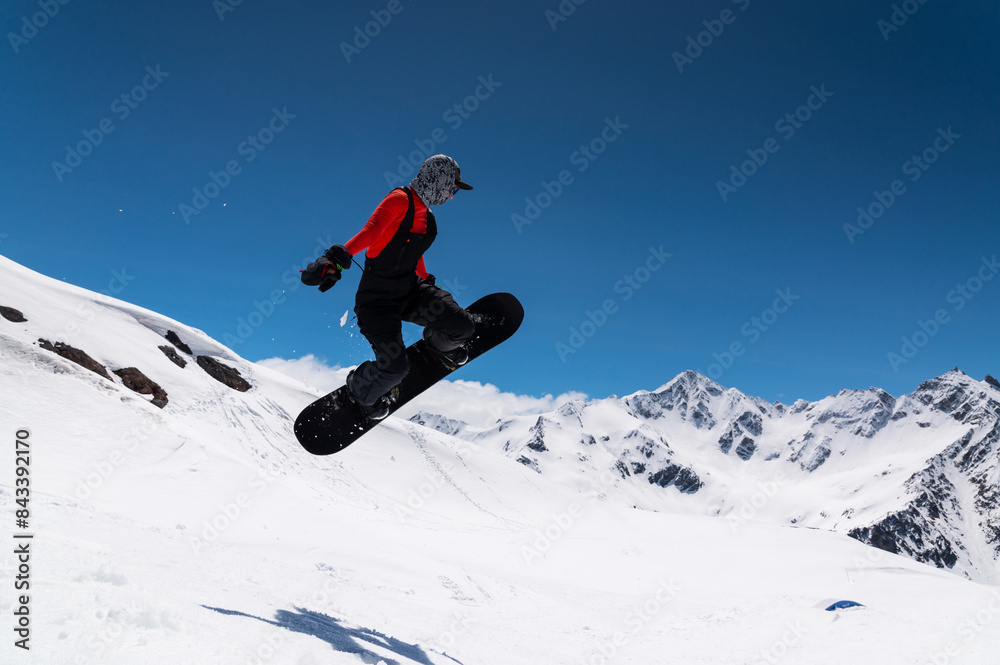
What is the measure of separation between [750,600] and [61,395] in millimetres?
24501

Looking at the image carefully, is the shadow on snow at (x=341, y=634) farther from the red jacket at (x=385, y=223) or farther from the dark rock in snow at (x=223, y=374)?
the dark rock in snow at (x=223, y=374)

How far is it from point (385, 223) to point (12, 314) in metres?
23.6

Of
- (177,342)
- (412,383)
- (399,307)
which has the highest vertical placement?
(399,307)

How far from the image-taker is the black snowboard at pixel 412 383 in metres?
7.21

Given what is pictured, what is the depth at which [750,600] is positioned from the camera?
1966 cm

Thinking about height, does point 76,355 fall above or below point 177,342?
below

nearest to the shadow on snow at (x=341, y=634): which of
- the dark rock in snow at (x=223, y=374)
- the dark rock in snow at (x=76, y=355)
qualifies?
the dark rock in snow at (x=76, y=355)

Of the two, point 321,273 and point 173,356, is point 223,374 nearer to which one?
point 173,356

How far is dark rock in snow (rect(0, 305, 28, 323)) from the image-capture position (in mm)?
20484

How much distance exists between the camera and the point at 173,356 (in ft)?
102


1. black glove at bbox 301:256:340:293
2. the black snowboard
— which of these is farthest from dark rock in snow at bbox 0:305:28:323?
black glove at bbox 301:256:340:293

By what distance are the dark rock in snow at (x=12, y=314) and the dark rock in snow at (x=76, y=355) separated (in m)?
1.25

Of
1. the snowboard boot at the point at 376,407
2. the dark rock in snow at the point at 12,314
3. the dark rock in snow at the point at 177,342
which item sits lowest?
the dark rock in snow at the point at 12,314

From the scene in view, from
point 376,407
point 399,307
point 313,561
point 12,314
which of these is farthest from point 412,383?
point 12,314
